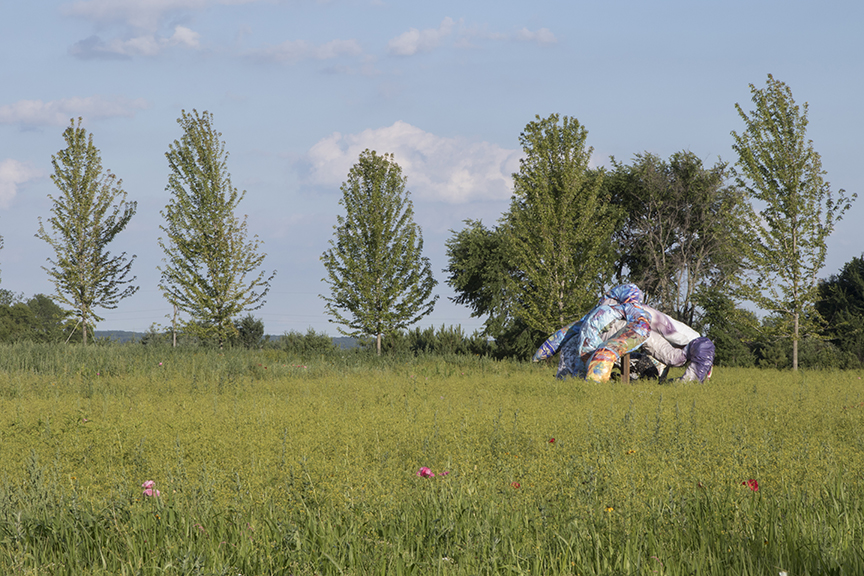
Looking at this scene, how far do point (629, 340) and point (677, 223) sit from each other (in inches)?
661

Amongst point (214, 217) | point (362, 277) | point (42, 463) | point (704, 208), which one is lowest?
point (42, 463)

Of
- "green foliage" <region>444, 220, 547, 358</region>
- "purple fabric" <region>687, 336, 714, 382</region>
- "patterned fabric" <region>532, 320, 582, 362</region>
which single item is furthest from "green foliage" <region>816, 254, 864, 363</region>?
"patterned fabric" <region>532, 320, 582, 362</region>

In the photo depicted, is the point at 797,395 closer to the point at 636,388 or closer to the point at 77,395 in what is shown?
the point at 636,388

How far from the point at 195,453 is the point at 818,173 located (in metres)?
18.4

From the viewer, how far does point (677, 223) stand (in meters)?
26.6

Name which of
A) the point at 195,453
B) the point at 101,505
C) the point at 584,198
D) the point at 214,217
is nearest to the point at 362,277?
the point at 214,217

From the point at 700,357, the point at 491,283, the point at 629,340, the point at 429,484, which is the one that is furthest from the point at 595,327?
the point at 491,283

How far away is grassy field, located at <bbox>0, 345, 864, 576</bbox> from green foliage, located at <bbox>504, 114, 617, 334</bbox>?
30.8ft

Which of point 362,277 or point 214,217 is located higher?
point 214,217

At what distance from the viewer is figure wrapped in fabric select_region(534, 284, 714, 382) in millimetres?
11633

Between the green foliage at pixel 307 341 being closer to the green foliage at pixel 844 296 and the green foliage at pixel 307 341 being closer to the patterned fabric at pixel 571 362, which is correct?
the patterned fabric at pixel 571 362

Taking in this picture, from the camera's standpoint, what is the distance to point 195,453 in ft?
19.6

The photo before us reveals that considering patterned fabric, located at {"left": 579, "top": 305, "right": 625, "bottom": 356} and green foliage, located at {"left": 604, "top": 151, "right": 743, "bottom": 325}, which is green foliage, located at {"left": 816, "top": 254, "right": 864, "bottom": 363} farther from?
patterned fabric, located at {"left": 579, "top": 305, "right": 625, "bottom": 356}

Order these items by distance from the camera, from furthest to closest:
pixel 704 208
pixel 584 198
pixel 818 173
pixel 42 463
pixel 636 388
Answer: pixel 704 208, pixel 584 198, pixel 818 173, pixel 636 388, pixel 42 463
